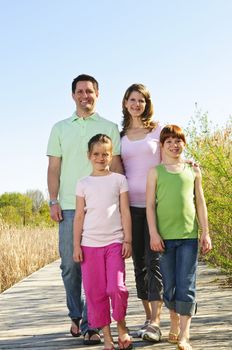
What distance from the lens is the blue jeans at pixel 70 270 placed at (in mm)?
3996

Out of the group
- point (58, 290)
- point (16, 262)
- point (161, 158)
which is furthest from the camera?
point (16, 262)

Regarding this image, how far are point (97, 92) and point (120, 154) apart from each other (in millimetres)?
506

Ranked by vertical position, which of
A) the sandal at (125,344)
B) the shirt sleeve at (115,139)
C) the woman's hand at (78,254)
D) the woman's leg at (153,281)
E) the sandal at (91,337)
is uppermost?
the shirt sleeve at (115,139)

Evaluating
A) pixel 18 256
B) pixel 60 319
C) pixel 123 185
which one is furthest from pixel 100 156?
pixel 18 256

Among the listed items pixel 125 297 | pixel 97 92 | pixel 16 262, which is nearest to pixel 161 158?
pixel 97 92

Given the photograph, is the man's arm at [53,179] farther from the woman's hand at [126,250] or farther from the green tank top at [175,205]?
the green tank top at [175,205]

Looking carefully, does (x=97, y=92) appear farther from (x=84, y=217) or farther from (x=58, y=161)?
(x=84, y=217)

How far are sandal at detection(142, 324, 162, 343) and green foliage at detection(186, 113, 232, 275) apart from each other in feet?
7.81

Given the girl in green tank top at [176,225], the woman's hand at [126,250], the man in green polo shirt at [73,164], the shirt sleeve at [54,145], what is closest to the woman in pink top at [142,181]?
the man in green polo shirt at [73,164]

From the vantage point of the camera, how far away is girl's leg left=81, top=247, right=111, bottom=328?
11.9ft

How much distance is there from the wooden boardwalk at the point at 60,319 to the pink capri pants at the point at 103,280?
0.26 meters

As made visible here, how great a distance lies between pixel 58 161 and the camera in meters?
4.14

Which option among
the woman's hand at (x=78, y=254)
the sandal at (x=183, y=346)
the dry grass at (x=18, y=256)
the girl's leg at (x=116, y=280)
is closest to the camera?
the sandal at (x=183, y=346)

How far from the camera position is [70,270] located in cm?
405
